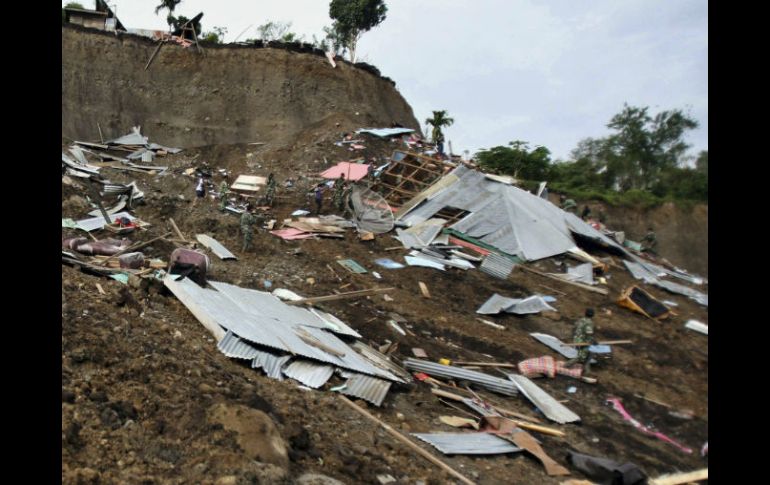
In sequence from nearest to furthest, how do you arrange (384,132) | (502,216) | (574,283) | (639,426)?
(639,426)
(574,283)
(502,216)
(384,132)

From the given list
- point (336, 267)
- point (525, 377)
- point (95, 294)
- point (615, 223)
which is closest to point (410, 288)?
point (336, 267)

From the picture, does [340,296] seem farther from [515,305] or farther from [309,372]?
[515,305]

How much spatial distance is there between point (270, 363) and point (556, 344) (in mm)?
5509

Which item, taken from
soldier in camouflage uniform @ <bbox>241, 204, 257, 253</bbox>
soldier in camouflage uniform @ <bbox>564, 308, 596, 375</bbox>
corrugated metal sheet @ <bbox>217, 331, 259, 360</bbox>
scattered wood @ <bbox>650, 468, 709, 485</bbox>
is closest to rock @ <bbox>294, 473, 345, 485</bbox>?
corrugated metal sheet @ <bbox>217, 331, 259, 360</bbox>

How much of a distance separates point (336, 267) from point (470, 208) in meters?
5.39

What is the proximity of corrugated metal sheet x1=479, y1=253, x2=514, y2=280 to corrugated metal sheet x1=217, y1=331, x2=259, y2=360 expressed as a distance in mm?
7785

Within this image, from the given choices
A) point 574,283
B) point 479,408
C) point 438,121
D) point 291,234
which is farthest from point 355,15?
point 479,408

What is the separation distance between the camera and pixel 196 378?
428 cm

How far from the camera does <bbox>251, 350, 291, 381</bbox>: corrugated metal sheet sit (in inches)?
201

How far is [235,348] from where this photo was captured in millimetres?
5184

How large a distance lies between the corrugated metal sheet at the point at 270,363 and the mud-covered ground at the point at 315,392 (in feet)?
0.34

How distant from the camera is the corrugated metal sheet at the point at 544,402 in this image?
6.23m

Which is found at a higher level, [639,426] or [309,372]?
[309,372]
